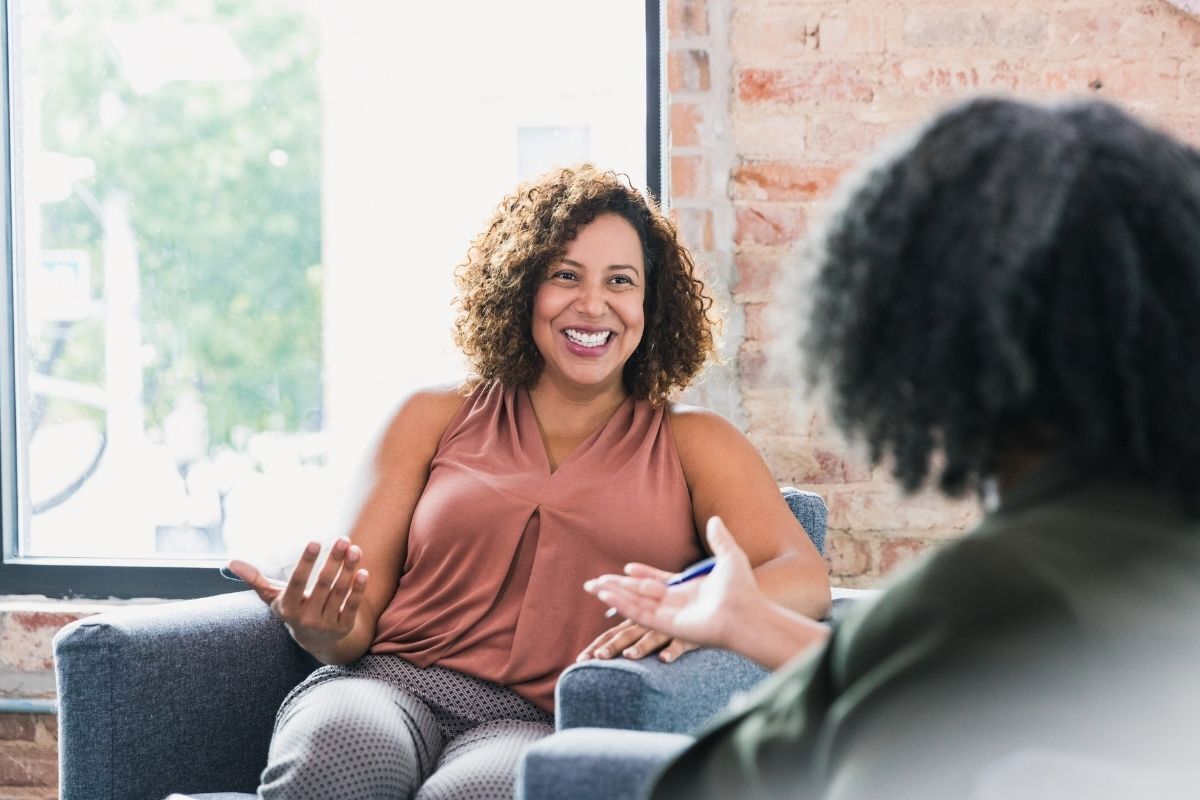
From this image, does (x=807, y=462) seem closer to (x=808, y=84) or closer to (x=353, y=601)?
(x=808, y=84)

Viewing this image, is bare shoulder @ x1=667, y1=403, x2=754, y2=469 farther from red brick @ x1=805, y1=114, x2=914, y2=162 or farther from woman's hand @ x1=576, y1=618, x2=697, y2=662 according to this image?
red brick @ x1=805, y1=114, x2=914, y2=162

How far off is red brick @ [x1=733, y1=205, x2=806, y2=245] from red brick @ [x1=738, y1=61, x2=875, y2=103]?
0.20 meters

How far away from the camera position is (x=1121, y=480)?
0.76 meters

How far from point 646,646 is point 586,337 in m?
0.61

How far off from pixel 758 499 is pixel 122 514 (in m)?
1.52

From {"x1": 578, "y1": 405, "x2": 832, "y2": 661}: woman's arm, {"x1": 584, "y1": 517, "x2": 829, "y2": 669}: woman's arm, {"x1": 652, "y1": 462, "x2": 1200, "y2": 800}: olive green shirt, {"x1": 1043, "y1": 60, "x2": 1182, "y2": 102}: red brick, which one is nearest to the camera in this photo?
{"x1": 652, "y1": 462, "x2": 1200, "y2": 800}: olive green shirt

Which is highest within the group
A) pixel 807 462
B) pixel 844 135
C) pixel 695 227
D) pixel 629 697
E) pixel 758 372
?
pixel 844 135

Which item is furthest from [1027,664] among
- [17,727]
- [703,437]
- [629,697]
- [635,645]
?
[17,727]

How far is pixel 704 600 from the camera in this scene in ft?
3.64

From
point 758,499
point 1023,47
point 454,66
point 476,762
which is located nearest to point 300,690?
point 476,762

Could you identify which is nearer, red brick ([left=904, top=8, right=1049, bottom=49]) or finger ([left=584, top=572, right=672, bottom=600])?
finger ([left=584, top=572, right=672, bottom=600])

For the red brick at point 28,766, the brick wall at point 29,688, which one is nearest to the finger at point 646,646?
the brick wall at point 29,688

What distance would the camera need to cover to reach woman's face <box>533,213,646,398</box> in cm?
192

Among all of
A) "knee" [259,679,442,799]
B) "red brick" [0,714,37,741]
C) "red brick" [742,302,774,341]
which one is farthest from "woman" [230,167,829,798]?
"red brick" [0,714,37,741]
